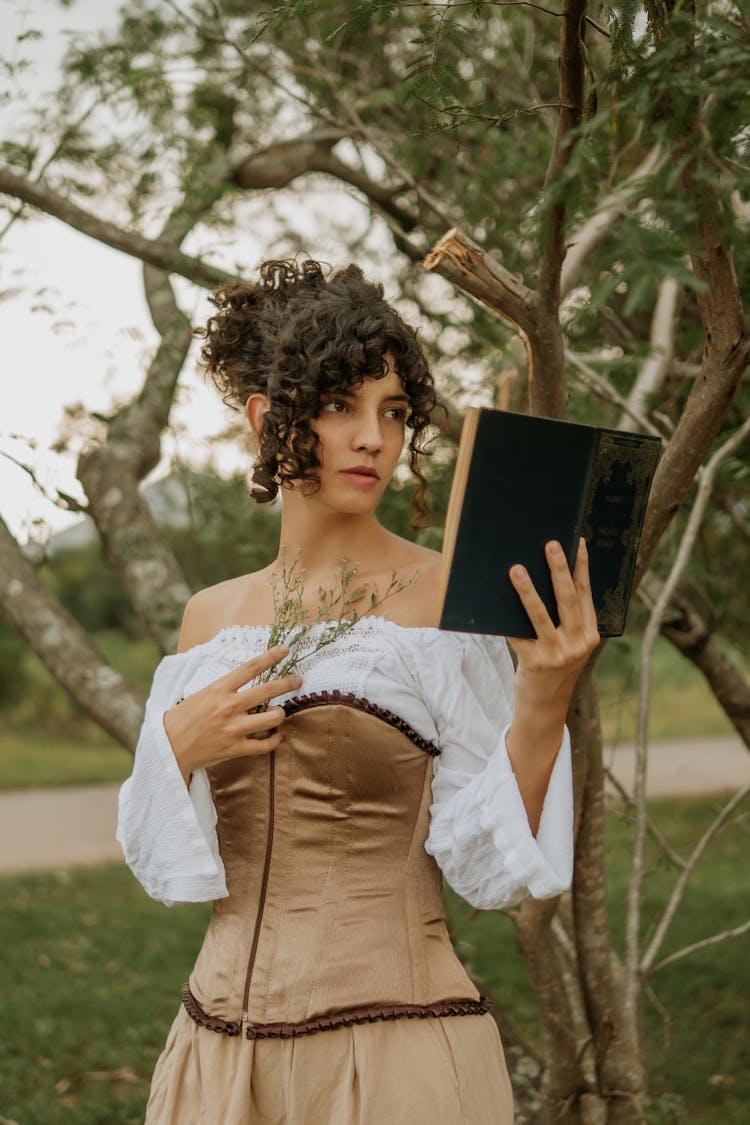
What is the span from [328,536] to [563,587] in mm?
665

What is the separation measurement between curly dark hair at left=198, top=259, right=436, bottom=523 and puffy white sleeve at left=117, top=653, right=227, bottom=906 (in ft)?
1.66

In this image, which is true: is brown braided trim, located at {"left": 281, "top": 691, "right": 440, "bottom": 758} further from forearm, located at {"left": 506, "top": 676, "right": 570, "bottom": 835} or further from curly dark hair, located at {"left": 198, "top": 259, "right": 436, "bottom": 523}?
curly dark hair, located at {"left": 198, "top": 259, "right": 436, "bottom": 523}

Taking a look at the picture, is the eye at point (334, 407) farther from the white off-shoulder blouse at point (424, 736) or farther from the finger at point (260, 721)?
the finger at point (260, 721)

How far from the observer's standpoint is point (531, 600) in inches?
60.3

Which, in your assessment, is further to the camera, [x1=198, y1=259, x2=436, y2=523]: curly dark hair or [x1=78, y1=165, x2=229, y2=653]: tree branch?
[x1=78, y1=165, x2=229, y2=653]: tree branch

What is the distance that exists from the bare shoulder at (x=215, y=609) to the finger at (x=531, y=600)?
2.48ft

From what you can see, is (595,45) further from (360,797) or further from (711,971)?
(711,971)

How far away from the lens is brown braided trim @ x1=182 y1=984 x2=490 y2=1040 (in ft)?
5.94

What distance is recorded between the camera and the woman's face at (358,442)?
194cm

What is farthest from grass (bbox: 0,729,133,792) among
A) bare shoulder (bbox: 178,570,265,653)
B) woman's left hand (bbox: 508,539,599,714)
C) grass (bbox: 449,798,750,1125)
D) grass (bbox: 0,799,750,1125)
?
woman's left hand (bbox: 508,539,599,714)

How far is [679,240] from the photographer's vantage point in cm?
155

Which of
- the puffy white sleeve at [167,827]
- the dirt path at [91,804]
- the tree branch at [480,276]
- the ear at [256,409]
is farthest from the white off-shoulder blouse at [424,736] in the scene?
the dirt path at [91,804]

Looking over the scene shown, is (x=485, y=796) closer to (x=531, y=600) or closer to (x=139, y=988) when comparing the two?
(x=531, y=600)

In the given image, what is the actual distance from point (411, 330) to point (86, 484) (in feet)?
5.12
